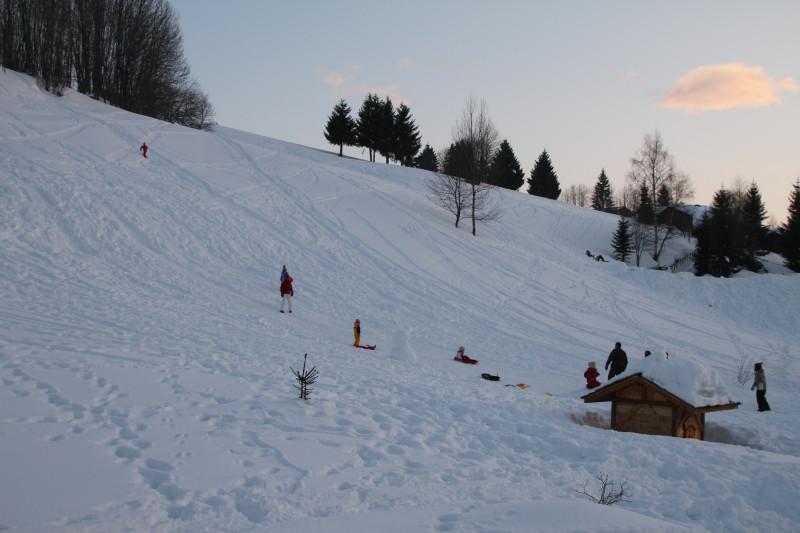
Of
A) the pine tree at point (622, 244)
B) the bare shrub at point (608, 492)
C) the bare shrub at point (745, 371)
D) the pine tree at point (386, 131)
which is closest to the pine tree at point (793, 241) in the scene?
the pine tree at point (622, 244)

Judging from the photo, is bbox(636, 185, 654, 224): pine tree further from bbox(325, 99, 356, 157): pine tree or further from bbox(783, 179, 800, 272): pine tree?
bbox(325, 99, 356, 157): pine tree

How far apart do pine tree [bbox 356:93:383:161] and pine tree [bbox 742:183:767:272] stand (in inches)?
1511

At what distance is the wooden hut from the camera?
9.03 meters

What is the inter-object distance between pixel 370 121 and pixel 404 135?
4.75m

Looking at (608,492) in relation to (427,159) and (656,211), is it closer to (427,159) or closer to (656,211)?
(656,211)

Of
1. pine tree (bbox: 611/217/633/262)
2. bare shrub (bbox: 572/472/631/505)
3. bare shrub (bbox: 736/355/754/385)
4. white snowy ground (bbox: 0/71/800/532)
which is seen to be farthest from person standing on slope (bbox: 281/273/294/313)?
pine tree (bbox: 611/217/633/262)

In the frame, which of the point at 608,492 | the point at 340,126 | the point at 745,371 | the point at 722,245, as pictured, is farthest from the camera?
the point at 340,126

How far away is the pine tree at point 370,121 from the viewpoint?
60406 mm

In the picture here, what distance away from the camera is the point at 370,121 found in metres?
60.7

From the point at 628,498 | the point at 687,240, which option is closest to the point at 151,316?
the point at 628,498

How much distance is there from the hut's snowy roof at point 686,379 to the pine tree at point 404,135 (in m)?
55.8

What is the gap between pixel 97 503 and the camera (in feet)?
14.7

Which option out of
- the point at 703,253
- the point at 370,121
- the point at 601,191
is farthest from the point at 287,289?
the point at 601,191

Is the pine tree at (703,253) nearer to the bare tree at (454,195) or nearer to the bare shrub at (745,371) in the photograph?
the bare tree at (454,195)
